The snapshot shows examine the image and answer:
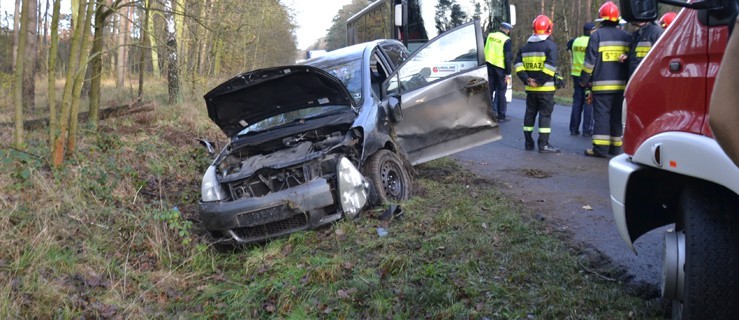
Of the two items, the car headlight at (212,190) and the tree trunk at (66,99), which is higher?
the tree trunk at (66,99)

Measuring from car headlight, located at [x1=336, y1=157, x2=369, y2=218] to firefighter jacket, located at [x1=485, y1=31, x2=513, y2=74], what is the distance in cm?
665

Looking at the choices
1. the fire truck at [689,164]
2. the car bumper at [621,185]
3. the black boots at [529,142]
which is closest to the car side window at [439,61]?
the black boots at [529,142]

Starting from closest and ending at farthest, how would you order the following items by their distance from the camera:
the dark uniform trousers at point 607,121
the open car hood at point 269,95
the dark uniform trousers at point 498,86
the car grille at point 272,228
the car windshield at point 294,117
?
1. the car grille at point 272,228
2. the open car hood at point 269,95
3. the car windshield at point 294,117
4. the dark uniform trousers at point 607,121
5. the dark uniform trousers at point 498,86

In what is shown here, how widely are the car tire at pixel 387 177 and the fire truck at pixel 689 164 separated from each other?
2.91m

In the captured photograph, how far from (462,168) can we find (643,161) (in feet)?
17.4

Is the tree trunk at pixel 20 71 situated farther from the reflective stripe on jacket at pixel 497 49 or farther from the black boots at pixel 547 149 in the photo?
the reflective stripe on jacket at pixel 497 49

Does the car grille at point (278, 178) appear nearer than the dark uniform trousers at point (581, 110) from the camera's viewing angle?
Yes

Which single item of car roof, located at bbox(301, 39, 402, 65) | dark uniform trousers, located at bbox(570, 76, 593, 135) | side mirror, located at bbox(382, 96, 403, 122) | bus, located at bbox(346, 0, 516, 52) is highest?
bus, located at bbox(346, 0, 516, 52)

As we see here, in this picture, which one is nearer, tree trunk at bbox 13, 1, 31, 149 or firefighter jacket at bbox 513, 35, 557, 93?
tree trunk at bbox 13, 1, 31, 149

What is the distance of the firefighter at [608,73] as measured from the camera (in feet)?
24.8

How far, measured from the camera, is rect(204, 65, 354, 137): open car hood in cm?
600

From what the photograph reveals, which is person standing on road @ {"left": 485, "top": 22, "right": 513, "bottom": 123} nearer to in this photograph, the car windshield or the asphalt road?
the asphalt road

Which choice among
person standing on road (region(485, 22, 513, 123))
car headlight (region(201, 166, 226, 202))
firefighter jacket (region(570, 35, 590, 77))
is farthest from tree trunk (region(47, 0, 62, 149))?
firefighter jacket (region(570, 35, 590, 77))

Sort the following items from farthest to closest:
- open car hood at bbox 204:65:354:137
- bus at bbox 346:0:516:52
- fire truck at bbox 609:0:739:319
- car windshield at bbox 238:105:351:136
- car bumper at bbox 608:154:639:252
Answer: bus at bbox 346:0:516:52 < car windshield at bbox 238:105:351:136 < open car hood at bbox 204:65:354:137 < car bumper at bbox 608:154:639:252 < fire truck at bbox 609:0:739:319
